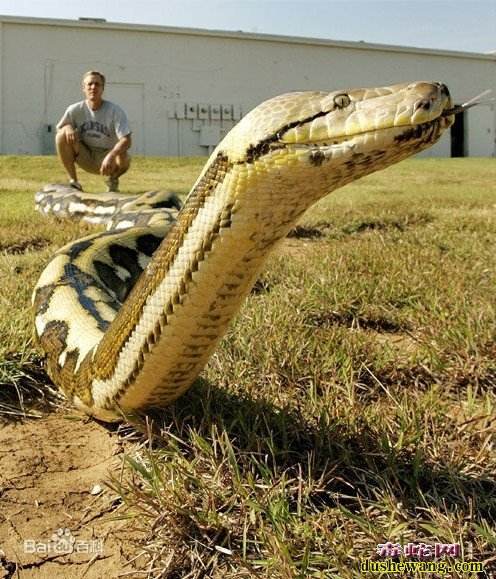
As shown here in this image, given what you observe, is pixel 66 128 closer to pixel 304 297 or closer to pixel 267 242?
pixel 304 297

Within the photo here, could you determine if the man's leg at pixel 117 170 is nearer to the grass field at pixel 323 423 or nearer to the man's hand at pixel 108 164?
the man's hand at pixel 108 164

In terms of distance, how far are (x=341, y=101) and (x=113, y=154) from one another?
8.52 m

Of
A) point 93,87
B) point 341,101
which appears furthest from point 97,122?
point 341,101

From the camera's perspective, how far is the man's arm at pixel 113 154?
32.4 feet

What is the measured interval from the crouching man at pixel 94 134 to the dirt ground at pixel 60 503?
797 centimetres

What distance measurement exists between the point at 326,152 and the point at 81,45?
26817 millimetres

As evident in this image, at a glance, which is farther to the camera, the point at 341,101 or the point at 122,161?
the point at 122,161

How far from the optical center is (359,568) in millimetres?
1618

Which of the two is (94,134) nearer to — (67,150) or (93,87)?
(67,150)

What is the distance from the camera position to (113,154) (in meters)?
9.91

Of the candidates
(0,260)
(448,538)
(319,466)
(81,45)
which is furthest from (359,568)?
(81,45)

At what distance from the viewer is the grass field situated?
1762 millimetres

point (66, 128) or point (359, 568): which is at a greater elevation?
point (66, 128)

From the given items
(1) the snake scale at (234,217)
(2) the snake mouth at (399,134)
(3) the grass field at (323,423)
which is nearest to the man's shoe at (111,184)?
(3) the grass field at (323,423)
